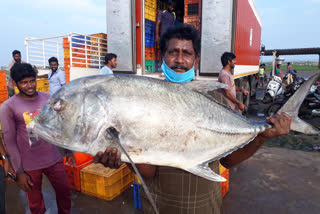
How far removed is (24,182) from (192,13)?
6072 millimetres

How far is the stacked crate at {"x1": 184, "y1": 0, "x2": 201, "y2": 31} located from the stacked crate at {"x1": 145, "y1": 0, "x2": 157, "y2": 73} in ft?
3.63

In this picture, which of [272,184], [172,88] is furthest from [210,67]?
[172,88]

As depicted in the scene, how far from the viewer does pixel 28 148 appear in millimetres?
2270

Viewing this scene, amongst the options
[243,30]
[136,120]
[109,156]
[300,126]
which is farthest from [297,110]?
[243,30]

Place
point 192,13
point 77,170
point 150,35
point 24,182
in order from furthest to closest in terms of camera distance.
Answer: point 150,35 < point 192,13 < point 77,170 < point 24,182

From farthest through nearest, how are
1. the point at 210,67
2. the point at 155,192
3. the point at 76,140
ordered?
the point at 210,67, the point at 155,192, the point at 76,140

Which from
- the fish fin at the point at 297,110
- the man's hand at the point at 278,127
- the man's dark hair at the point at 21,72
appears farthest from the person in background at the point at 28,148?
the fish fin at the point at 297,110

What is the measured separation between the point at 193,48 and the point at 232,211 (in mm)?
2412

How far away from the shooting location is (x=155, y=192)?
1.38m

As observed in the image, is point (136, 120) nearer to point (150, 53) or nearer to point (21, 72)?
point (21, 72)

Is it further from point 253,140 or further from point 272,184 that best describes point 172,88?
point 272,184

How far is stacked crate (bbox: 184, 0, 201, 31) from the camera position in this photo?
238 inches

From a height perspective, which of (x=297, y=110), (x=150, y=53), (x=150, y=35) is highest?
(x=150, y=35)

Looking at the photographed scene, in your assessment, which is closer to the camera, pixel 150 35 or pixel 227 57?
pixel 227 57
